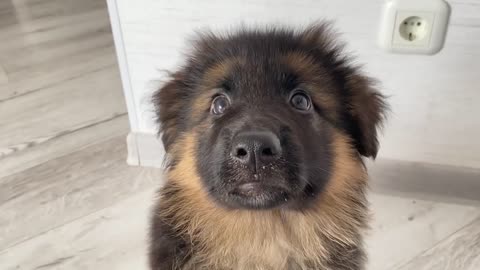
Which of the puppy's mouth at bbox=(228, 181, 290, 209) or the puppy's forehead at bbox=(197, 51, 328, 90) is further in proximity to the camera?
the puppy's forehead at bbox=(197, 51, 328, 90)

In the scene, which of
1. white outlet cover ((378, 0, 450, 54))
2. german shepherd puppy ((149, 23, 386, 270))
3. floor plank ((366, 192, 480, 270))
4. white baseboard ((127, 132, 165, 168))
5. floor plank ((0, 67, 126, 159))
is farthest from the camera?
floor plank ((0, 67, 126, 159))

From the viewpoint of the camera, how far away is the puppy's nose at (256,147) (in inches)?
38.9

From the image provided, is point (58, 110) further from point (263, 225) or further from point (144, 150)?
point (263, 225)

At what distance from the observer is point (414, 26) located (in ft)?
5.09

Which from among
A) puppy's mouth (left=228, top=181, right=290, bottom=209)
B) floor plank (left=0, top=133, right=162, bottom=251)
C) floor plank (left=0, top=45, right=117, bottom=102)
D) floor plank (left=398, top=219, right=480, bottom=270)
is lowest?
floor plank (left=398, top=219, right=480, bottom=270)

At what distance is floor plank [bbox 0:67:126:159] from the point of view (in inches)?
85.1

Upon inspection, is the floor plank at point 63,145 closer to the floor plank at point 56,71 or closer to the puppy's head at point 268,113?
the floor plank at point 56,71

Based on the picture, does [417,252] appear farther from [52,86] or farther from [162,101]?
[52,86]

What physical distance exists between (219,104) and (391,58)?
0.68 metres

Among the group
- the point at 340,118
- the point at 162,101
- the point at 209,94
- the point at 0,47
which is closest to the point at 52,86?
the point at 0,47

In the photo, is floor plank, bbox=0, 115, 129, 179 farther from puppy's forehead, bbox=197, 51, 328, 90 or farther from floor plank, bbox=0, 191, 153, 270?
puppy's forehead, bbox=197, 51, 328, 90

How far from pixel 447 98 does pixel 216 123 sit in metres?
0.85

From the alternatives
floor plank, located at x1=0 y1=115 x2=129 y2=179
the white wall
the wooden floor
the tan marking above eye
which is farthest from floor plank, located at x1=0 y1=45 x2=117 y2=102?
the tan marking above eye

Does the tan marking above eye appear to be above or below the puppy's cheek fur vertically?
above
